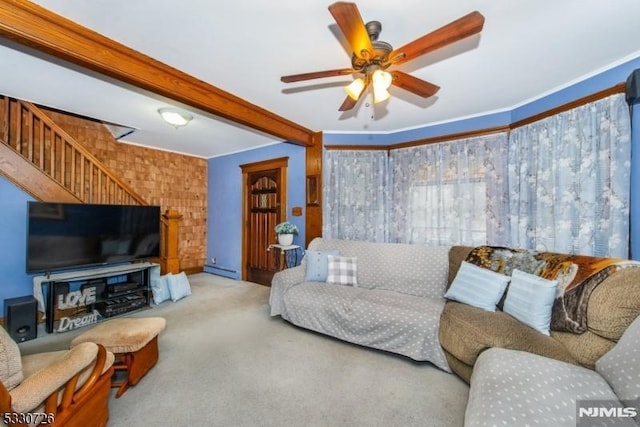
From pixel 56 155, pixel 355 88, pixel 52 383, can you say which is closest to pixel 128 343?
pixel 52 383

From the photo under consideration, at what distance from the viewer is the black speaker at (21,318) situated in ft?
7.85

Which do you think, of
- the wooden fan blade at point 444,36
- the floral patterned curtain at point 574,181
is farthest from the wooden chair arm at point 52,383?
the floral patterned curtain at point 574,181

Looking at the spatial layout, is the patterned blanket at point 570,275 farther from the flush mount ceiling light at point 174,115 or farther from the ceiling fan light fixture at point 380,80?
the flush mount ceiling light at point 174,115

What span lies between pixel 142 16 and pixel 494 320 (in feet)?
10.0

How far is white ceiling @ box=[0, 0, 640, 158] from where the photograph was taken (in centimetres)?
153

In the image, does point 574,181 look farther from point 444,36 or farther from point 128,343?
point 128,343

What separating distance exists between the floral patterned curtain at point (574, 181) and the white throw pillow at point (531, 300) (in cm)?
76

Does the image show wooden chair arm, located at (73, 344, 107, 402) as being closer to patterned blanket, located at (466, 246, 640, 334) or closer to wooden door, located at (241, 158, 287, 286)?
patterned blanket, located at (466, 246, 640, 334)

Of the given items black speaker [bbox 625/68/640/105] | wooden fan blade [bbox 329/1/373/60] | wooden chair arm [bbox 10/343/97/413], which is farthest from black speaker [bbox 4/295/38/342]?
black speaker [bbox 625/68/640/105]

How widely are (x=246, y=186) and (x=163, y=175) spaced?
5.00 feet

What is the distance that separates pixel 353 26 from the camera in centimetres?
133

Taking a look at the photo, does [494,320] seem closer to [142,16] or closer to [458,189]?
[458,189]

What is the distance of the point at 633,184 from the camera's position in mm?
1979

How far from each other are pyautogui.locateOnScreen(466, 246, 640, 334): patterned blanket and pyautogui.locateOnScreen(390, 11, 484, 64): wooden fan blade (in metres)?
1.70
